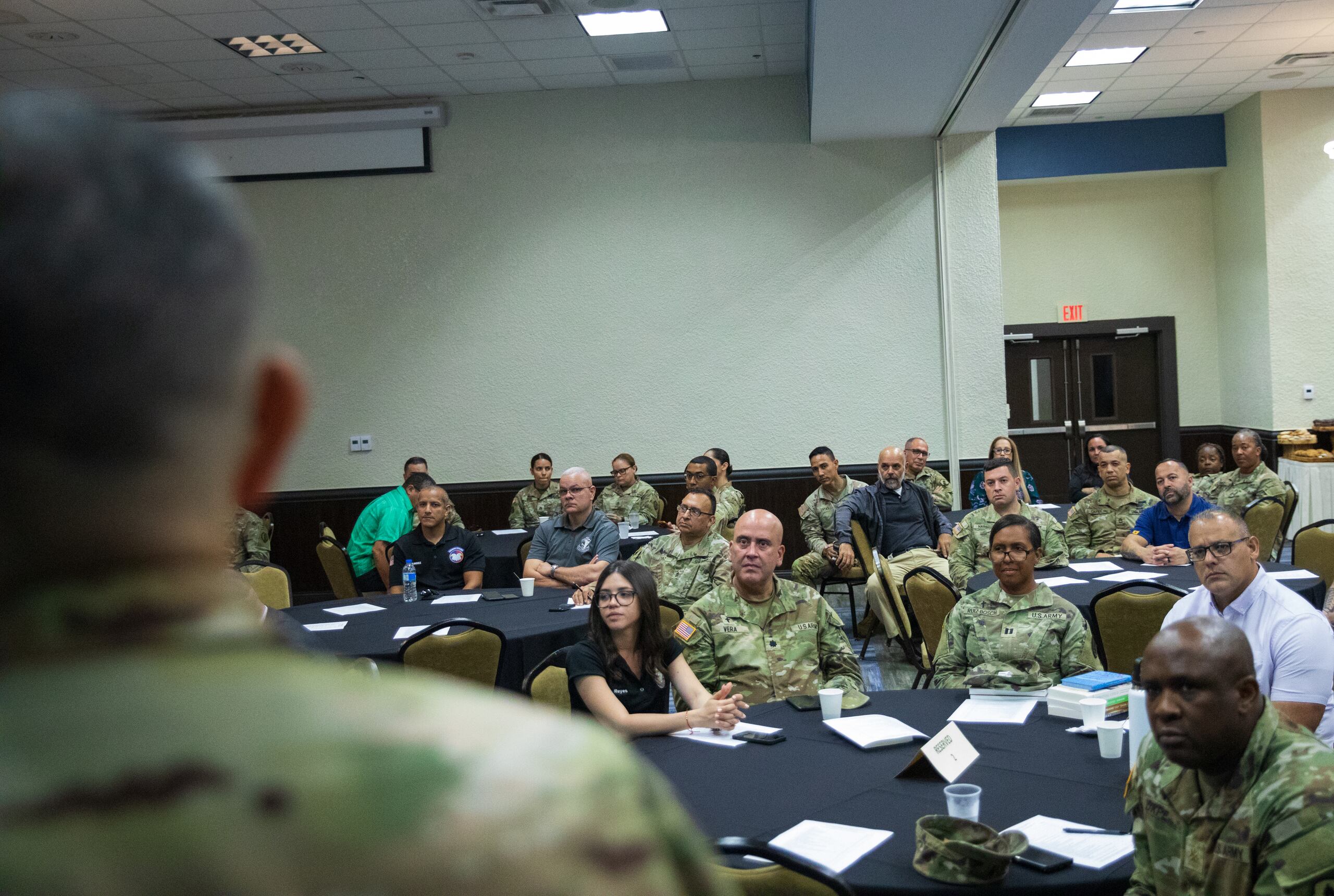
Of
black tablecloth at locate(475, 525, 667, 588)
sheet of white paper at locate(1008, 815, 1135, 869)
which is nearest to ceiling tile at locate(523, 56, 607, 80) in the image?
black tablecloth at locate(475, 525, 667, 588)

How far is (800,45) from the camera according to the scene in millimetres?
9367

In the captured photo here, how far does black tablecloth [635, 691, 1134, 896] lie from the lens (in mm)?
2291

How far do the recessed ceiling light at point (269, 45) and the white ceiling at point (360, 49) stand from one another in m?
0.10

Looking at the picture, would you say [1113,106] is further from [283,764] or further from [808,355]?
[283,764]

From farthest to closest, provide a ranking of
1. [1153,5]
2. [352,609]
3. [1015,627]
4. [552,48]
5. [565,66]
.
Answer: [565,66] → [552,48] → [1153,5] → [352,609] → [1015,627]

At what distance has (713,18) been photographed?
857 centimetres

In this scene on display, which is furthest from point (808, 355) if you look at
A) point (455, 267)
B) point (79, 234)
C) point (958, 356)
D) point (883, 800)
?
point (79, 234)

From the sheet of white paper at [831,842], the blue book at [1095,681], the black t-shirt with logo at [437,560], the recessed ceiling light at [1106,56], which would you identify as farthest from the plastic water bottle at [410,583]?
the recessed ceiling light at [1106,56]

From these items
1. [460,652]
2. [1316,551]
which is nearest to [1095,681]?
[460,652]

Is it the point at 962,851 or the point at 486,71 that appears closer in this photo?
the point at 962,851

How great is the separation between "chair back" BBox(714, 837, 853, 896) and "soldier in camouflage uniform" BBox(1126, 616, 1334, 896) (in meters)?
0.72

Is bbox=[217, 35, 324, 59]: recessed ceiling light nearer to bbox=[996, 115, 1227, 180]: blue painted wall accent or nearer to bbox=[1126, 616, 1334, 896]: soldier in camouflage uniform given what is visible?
bbox=[996, 115, 1227, 180]: blue painted wall accent

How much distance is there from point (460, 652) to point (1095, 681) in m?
2.46

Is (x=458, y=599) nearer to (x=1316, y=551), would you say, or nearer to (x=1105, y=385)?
(x=1316, y=551)
